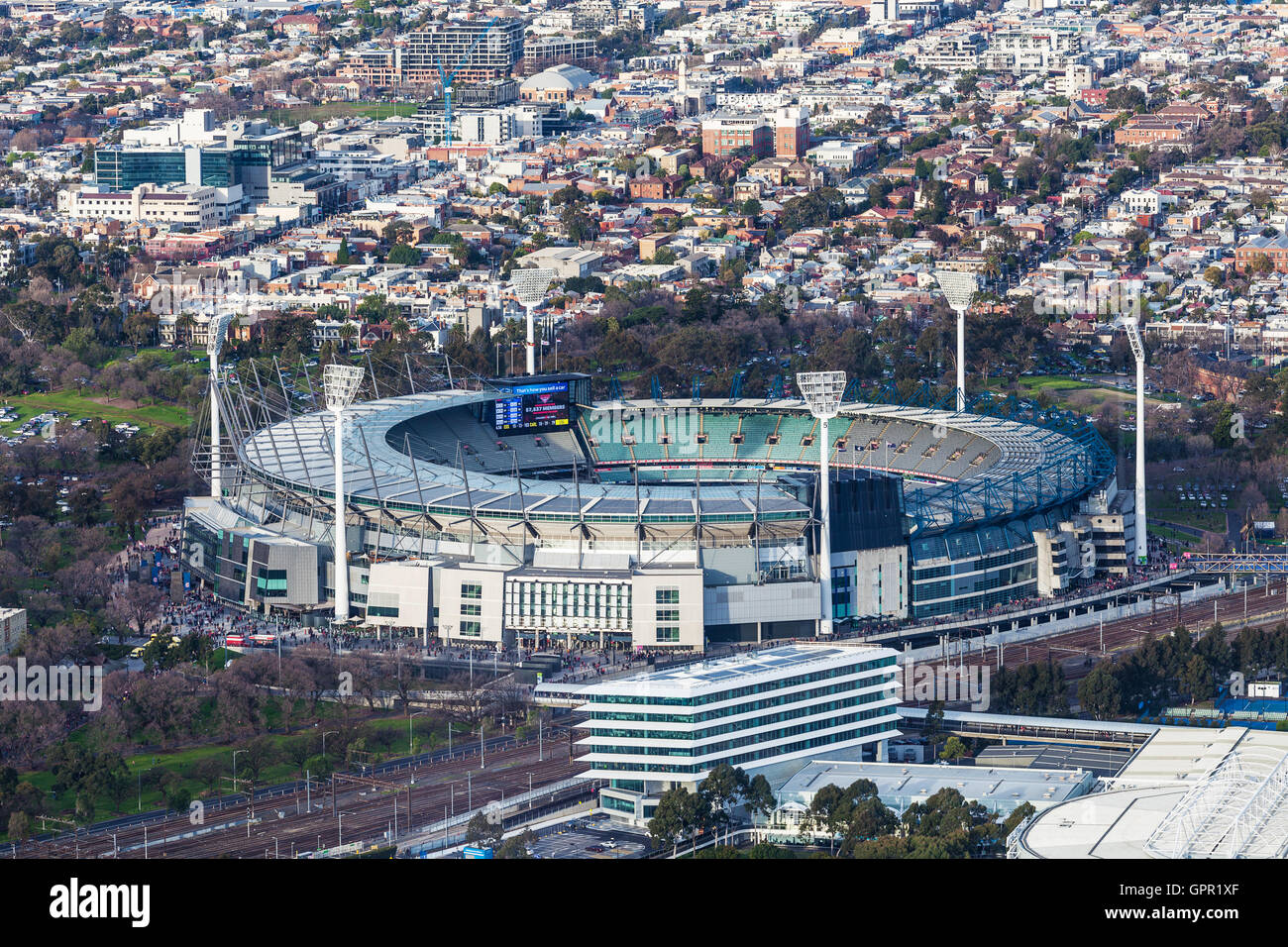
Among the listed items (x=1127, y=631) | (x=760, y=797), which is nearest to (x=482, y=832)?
(x=760, y=797)

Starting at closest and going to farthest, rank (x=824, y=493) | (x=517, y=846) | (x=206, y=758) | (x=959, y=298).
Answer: (x=517, y=846)
(x=206, y=758)
(x=824, y=493)
(x=959, y=298)

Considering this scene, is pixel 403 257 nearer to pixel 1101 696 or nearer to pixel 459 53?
pixel 1101 696

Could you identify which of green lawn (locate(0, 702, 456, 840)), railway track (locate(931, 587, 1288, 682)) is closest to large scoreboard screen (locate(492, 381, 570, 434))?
railway track (locate(931, 587, 1288, 682))

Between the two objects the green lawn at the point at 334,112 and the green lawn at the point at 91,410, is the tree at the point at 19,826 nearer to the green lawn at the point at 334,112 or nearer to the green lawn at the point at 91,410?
the green lawn at the point at 91,410

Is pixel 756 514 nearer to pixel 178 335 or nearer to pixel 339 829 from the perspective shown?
pixel 339 829

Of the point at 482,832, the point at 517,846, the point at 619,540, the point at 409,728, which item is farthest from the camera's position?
the point at 619,540

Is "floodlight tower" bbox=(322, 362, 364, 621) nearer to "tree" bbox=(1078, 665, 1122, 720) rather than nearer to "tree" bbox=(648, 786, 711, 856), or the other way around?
"tree" bbox=(1078, 665, 1122, 720)

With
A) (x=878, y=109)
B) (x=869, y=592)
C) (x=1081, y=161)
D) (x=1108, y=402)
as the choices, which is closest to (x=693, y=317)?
(x=1108, y=402)
